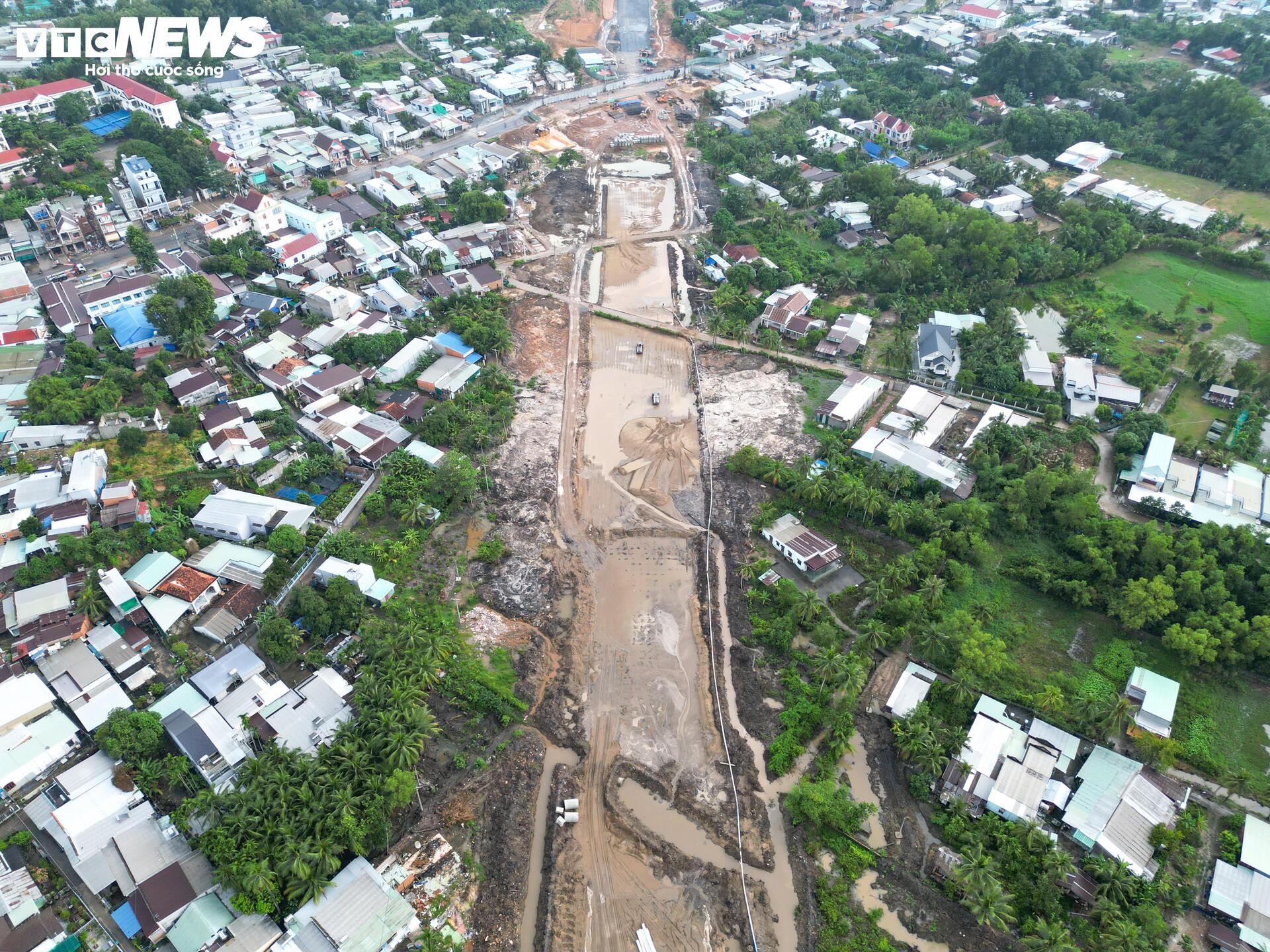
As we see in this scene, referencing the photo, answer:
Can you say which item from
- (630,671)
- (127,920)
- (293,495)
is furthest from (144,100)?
(127,920)

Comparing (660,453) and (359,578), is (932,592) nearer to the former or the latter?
(660,453)

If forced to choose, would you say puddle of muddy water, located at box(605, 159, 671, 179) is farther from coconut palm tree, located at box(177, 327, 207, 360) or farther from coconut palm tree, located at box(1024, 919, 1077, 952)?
coconut palm tree, located at box(1024, 919, 1077, 952)

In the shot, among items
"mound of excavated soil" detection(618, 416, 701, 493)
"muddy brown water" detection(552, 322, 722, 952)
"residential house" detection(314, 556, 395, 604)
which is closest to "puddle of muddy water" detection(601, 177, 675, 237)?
"muddy brown water" detection(552, 322, 722, 952)

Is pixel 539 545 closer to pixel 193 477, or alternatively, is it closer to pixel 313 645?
pixel 313 645

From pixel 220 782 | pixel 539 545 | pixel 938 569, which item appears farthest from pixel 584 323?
pixel 220 782

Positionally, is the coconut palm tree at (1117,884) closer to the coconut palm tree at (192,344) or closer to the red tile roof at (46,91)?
the coconut palm tree at (192,344)

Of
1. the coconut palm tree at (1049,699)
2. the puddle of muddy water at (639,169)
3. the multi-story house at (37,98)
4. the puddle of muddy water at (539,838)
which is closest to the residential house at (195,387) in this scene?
the puddle of muddy water at (539,838)

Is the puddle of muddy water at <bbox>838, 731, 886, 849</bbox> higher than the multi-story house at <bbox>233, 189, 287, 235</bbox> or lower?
lower
